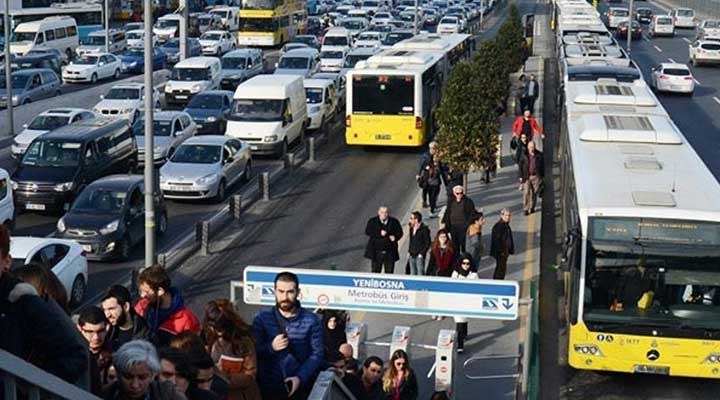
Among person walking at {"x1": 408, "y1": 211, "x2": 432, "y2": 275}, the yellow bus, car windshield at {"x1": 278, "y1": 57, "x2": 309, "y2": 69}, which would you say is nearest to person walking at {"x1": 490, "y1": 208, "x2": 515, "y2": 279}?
person walking at {"x1": 408, "y1": 211, "x2": 432, "y2": 275}

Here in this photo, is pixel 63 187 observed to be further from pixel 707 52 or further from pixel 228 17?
pixel 228 17

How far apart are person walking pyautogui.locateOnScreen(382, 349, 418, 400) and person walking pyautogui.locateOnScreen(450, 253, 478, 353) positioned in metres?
3.99

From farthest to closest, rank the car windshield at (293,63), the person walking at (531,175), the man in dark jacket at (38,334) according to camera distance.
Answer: the car windshield at (293,63)
the person walking at (531,175)
the man in dark jacket at (38,334)

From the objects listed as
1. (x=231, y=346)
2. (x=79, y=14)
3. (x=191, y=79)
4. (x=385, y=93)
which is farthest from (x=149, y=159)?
(x=79, y=14)

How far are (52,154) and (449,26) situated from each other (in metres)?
48.1

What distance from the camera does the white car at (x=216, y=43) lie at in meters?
61.1

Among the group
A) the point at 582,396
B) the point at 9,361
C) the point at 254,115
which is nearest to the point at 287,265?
the point at 582,396

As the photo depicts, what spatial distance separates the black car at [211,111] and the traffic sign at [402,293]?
2229 centimetres

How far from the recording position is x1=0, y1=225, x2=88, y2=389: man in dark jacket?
5.00 meters

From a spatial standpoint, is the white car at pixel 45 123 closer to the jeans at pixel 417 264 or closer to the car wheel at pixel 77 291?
the car wheel at pixel 77 291

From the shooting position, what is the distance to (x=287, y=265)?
20922mm

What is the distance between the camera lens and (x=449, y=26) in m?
71.1

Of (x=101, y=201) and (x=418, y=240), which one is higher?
(x=418, y=240)

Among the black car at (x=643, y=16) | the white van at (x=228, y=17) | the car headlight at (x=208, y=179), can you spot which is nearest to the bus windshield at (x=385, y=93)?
the car headlight at (x=208, y=179)
